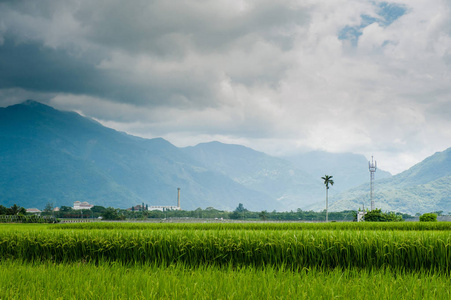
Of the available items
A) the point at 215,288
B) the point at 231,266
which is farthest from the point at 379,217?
the point at 215,288

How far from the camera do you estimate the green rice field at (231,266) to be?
19.5 ft

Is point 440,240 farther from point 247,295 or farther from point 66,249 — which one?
point 66,249

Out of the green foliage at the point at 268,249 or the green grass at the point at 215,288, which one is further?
the green foliage at the point at 268,249

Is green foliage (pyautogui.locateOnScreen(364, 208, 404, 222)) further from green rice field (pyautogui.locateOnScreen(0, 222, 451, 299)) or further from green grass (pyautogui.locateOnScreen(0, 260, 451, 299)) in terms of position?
green grass (pyautogui.locateOnScreen(0, 260, 451, 299))

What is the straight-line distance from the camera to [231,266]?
8.52 meters

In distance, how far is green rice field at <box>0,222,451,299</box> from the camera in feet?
19.5

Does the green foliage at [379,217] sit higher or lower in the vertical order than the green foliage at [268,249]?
lower

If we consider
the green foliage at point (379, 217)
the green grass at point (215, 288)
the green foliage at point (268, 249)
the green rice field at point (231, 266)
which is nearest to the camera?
the green grass at point (215, 288)

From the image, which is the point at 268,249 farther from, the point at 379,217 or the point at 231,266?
the point at 379,217

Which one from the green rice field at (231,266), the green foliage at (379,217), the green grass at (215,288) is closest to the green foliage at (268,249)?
the green rice field at (231,266)

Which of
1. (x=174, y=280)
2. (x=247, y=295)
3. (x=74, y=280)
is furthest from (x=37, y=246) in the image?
(x=247, y=295)

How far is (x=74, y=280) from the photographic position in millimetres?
7090

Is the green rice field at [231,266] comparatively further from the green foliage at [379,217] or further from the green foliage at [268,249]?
the green foliage at [379,217]

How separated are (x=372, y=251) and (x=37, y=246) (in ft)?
33.9
